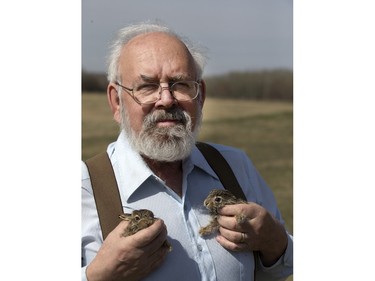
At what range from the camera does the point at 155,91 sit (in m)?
1.16

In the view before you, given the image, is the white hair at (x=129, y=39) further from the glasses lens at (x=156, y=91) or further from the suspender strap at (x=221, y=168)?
the suspender strap at (x=221, y=168)

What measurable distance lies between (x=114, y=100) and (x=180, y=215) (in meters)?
0.29

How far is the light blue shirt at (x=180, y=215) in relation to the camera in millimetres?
1150

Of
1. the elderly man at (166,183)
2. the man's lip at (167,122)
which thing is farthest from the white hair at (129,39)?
the man's lip at (167,122)

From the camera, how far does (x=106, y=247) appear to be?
110cm

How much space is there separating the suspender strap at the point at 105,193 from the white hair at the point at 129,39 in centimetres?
19

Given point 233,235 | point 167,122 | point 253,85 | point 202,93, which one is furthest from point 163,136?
point 253,85

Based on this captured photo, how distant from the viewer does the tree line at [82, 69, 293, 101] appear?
1354mm

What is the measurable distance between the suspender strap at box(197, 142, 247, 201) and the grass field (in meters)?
0.04

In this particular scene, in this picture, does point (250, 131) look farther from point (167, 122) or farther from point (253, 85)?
point (167, 122)

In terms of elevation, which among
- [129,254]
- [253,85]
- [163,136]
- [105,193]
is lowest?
[129,254]

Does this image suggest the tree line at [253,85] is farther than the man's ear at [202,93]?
Yes
